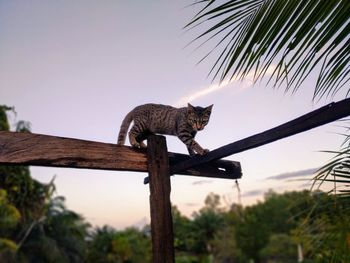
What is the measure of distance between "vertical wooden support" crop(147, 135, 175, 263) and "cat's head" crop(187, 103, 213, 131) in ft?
2.66

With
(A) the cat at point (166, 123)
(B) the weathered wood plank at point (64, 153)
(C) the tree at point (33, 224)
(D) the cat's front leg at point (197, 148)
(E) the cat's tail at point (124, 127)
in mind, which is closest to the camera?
(B) the weathered wood plank at point (64, 153)

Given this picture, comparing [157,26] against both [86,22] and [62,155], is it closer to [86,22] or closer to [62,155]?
[86,22]

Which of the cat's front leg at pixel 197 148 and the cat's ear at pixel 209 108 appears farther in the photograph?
the cat's ear at pixel 209 108

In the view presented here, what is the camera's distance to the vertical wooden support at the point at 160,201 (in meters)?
2.82

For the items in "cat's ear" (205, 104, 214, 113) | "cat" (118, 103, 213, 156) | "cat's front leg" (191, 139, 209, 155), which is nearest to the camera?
"cat's front leg" (191, 139, 209, 155)

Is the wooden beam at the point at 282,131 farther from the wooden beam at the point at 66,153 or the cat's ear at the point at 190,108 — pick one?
the cat's ear at the point at 190,108

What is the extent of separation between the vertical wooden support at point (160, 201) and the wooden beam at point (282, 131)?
17cm

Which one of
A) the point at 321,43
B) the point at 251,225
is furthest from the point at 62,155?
the point at 251,225

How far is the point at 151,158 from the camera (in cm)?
305

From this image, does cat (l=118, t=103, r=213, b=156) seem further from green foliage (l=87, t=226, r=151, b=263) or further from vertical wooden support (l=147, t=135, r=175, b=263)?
green foliage (l=87, t=226, r=151, b=263)

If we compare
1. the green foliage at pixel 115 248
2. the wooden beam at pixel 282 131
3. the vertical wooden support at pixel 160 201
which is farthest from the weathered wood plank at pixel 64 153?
the green foliage at pixel 115 248

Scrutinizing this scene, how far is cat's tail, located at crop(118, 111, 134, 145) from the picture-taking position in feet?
13.4

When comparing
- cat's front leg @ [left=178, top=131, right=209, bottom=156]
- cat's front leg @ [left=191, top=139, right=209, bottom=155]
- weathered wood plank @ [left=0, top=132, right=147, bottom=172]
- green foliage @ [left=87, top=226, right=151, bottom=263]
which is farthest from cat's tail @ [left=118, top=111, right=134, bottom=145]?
green foliage @ [left=87, top=226, right=151, bottom=263]

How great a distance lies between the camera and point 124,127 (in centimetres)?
416
